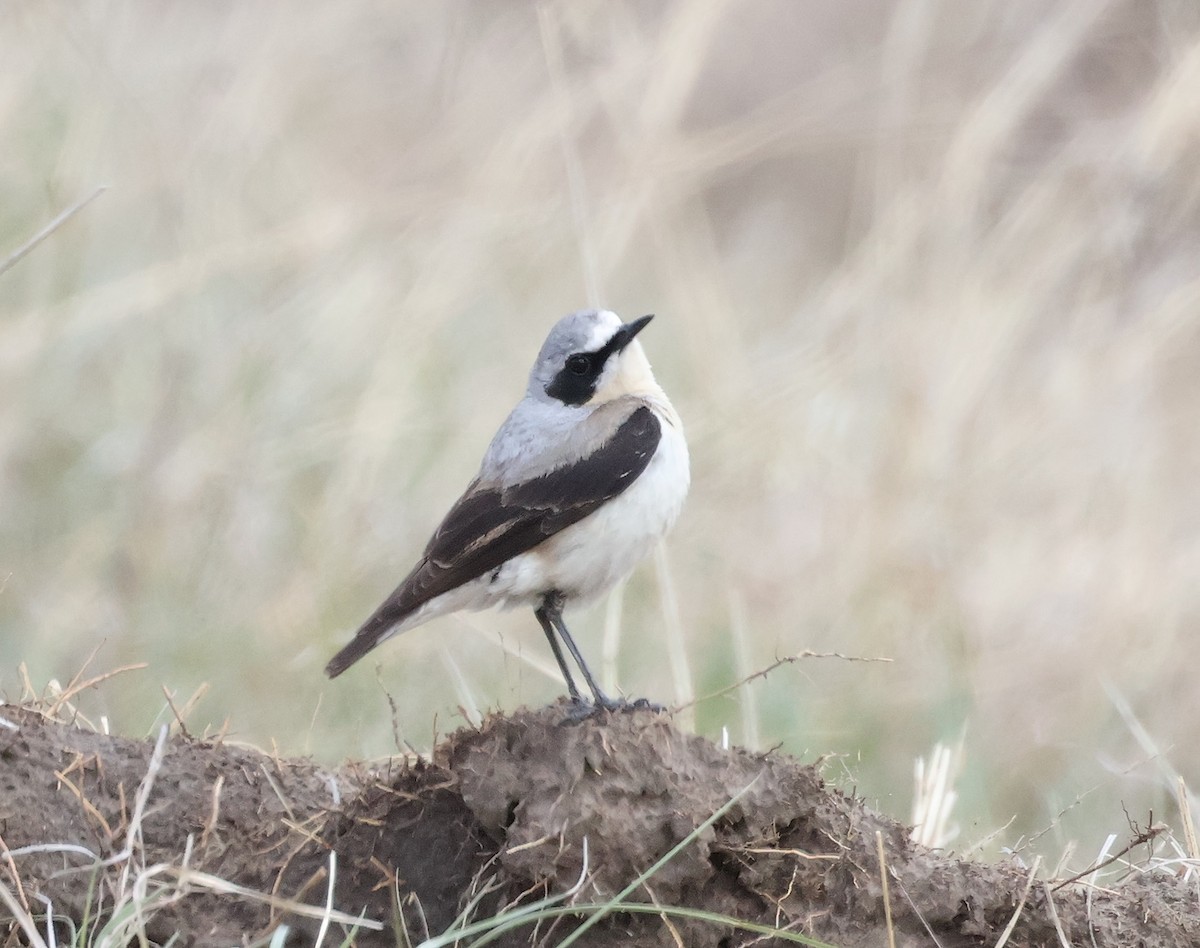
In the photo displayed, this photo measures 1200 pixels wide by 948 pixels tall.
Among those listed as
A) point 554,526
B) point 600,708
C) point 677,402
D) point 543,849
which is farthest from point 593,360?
point 677,402

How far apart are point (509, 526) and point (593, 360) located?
79 centimetres

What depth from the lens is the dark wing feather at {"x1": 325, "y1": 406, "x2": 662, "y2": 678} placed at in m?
5.00

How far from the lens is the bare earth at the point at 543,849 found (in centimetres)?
334

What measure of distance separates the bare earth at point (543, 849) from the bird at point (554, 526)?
4.19 feet

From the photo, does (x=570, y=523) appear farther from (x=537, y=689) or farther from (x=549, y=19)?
(x=537, y=689)

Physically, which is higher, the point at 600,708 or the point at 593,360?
the point at 593,360

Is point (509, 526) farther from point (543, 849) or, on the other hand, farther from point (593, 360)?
point (543, 849)

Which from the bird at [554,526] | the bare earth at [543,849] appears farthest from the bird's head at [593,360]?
the bare earth at [543,849]

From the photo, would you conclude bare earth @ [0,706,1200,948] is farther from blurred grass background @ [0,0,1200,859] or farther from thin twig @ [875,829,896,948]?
blurred grass background @ [0,0,1200,859]

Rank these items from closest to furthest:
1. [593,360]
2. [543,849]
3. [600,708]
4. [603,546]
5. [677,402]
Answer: [543,849] → [600,708] → [603,546] → [593,360] → [677,402]

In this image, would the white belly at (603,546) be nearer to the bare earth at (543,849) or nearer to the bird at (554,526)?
the bird at (554,526)

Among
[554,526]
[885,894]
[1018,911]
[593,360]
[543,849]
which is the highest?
[593,360]

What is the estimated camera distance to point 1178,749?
759cm

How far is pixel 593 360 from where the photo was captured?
5.52 m
